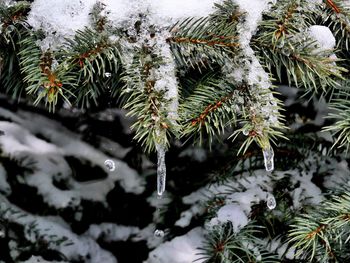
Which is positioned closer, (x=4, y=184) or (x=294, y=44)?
(x=294, y=44)

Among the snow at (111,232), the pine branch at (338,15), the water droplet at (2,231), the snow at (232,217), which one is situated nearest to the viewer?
the pine branch at (338,15)

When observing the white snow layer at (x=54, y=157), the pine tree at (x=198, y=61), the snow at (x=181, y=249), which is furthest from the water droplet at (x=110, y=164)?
the pine tree at (x=198, y=61)

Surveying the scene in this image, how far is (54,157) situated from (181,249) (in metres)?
0.54

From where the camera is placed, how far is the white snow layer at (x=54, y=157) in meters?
1.46

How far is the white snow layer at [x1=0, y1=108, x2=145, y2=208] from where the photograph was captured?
4.77ft

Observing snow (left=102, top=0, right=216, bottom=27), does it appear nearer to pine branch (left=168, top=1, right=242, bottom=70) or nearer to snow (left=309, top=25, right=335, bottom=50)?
pine branch (left=168, top=1, right=242, bottom=70)

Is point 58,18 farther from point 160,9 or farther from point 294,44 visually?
point 294,44

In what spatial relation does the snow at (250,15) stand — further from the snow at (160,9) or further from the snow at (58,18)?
the snow at (58,18)

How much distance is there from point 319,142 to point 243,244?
1.48 feet

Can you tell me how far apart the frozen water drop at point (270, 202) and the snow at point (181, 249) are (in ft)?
0.87

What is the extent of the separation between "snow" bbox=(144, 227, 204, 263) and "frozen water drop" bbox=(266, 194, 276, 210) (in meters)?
0.26

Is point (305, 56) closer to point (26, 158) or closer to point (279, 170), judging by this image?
point (279, 170)

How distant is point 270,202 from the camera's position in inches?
50.5

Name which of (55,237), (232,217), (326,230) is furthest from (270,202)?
(55,237)
